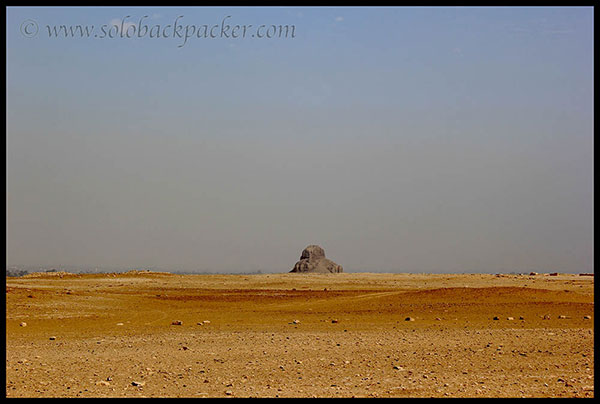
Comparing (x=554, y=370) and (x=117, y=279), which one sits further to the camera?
(x=117, y=279)

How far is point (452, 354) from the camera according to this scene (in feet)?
43.8

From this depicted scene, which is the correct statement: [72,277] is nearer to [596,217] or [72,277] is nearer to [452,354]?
[452,354]

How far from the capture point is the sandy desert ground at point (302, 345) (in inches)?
414

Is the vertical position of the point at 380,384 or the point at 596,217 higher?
the point at 596,217

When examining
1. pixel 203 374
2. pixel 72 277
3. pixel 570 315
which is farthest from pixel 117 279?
pixel 203 374

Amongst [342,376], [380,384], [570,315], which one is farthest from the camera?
[570,315]

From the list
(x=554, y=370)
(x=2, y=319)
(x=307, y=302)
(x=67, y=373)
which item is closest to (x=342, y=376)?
(x=554, y=370)

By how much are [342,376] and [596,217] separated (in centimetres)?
532

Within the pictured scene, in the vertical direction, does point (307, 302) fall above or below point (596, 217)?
below

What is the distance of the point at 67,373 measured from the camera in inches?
451

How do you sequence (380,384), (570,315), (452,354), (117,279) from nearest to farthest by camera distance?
(380,384)
(452,354)
(570,315)
(117,279)

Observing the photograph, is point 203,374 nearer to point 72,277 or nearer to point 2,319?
point 2,319

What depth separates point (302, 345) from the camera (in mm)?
14531

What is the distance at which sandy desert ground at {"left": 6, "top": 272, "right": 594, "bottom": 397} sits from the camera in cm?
1052
